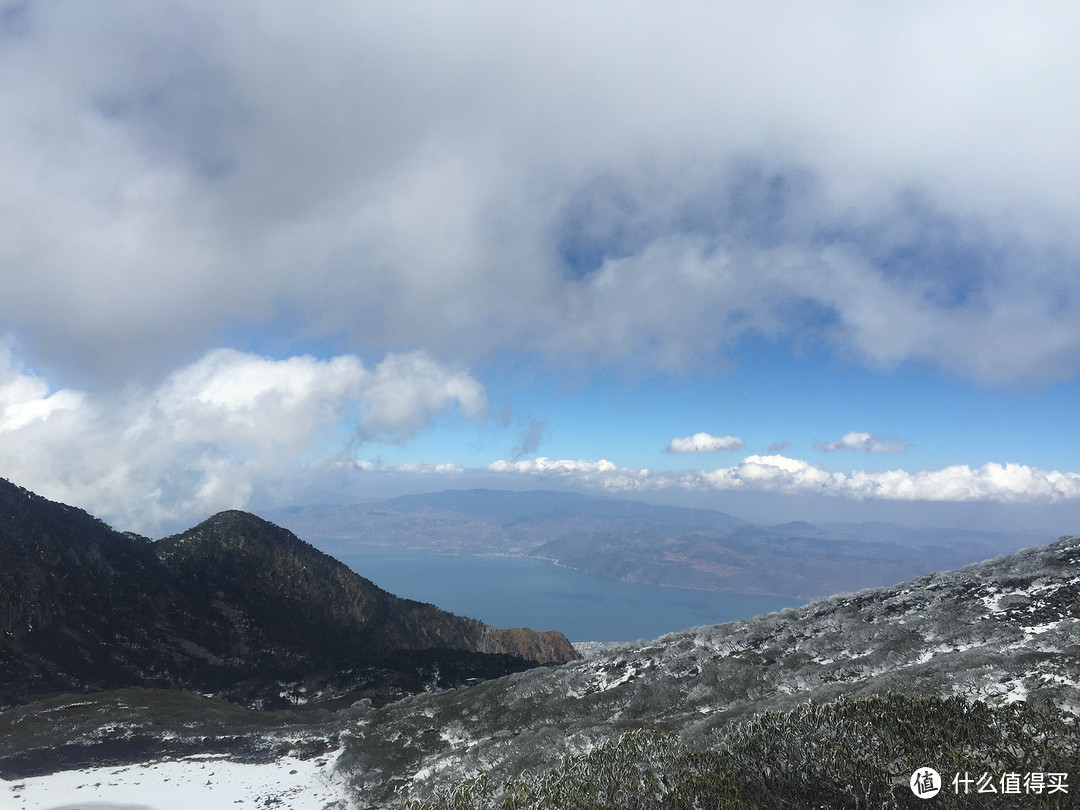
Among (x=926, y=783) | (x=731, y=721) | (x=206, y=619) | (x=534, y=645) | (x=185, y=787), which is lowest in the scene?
(x=534, y=645)

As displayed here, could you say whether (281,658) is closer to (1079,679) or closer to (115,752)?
(115,752)

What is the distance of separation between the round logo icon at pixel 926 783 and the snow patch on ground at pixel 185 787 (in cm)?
3434

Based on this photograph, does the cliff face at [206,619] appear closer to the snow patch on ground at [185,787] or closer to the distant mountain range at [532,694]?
the distant mountain range at [532,694]

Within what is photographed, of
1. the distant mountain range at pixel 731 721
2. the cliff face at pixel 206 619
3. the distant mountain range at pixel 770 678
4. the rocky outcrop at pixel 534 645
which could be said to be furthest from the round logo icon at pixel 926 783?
the rocky outcrop at pixel 534 645

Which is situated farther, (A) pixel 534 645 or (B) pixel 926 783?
(A) pixel 534 645

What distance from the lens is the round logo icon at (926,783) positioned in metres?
15.3

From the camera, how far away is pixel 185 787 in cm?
3628

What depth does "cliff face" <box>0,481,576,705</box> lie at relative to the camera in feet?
292

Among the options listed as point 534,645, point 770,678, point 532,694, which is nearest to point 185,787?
point 532,694

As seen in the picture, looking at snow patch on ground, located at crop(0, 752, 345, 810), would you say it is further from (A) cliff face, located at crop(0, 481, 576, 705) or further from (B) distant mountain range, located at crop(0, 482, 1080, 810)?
(A) cliff face, located at crop(0, 481, 576, 705)

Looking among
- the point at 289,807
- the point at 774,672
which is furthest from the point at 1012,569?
the point at 289,807

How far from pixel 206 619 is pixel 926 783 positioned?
445 ft

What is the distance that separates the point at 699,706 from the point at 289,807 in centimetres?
3167

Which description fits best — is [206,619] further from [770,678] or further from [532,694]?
[770,678]
